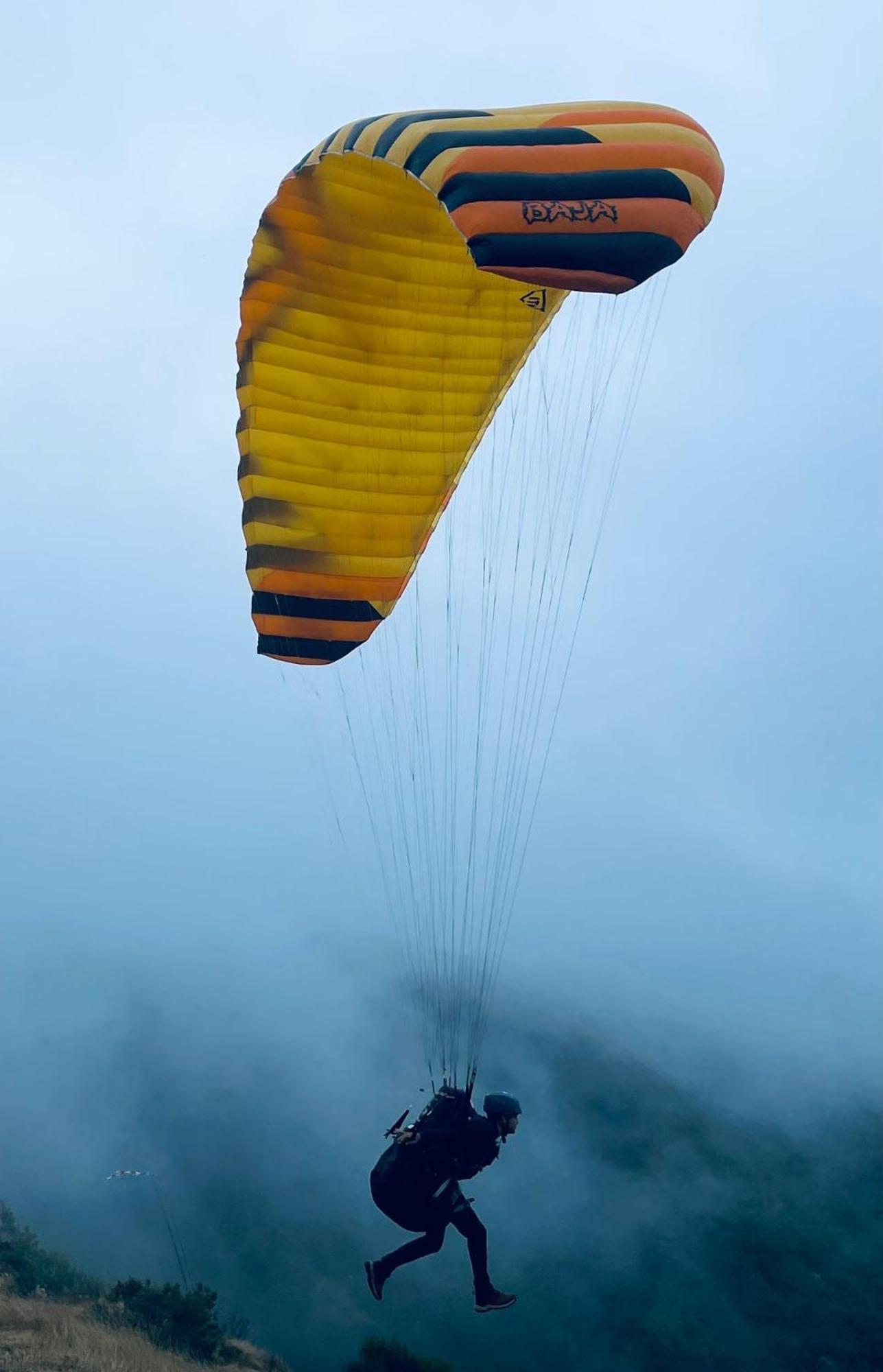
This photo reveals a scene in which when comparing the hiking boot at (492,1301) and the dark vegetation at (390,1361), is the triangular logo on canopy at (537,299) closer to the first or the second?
the hiking boot at (492,1301)

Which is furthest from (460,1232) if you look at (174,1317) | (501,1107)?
(174,1317)

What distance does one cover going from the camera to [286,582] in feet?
39.3

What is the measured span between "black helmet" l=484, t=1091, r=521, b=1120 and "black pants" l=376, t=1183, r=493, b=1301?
0.61m

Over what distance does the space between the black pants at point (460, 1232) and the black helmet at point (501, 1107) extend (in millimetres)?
615

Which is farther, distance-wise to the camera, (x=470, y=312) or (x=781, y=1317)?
(x=781, y=1317)

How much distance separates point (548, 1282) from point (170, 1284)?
166ft

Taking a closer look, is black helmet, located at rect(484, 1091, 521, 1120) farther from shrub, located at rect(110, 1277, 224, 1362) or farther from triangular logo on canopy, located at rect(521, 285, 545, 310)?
shrub, located at rect(110, 1277, 224, 1362)

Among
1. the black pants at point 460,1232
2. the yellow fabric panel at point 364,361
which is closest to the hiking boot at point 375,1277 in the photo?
the black pants at point 460,1232

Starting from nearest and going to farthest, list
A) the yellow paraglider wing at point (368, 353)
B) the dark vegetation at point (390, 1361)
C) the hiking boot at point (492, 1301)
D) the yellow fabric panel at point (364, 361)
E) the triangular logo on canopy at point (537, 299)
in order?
the yellow paraglider wing at point (368, 353) < the hiking boot at point (492, 1301) < the triangular logo on canopy at point (537, 299) < the yellow fabric panel at point (364, 361) < the dark vegetation at point (390, 1361)

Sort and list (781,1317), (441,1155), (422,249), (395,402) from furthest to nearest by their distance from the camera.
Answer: (781,1317)
(395,402)
(422,249)
(441,1155)

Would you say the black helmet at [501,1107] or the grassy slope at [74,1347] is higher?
the black helmet at [501,1107]

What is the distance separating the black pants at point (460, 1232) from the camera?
29.7 ft

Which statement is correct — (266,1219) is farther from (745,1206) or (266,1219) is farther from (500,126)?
(500,126)

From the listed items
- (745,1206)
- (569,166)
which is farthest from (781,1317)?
(569,166)
